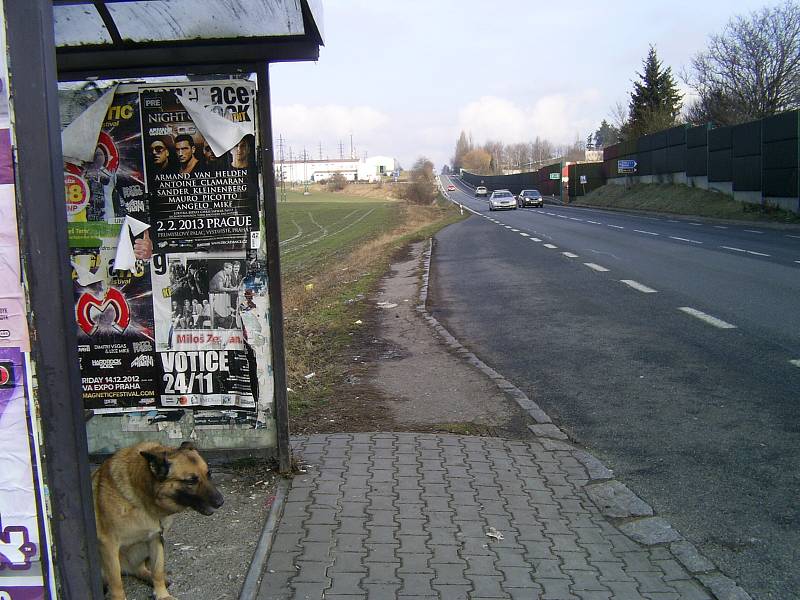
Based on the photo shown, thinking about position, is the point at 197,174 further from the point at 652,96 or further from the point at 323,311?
the point at 652,96

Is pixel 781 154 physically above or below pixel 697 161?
below

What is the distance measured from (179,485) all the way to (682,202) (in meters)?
47.2

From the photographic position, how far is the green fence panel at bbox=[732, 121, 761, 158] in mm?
37844

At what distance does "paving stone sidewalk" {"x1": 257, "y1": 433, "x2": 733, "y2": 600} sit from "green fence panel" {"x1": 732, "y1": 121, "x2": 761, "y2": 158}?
120ft

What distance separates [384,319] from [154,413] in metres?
7.89

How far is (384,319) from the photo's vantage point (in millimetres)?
12953

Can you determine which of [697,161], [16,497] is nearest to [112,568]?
[16,497]

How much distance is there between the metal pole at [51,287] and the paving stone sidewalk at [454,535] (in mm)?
1462

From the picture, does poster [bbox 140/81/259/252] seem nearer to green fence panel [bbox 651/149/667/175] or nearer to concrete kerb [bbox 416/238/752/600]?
concrete kerb [bbox 416/238/752/600]

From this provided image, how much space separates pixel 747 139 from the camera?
3922 cm

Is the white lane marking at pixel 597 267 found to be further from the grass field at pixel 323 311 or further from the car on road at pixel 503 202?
the car on road at pixel 503 202

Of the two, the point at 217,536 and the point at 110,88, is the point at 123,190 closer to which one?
the point at 110,88

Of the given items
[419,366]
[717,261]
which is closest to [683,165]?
[717,261]

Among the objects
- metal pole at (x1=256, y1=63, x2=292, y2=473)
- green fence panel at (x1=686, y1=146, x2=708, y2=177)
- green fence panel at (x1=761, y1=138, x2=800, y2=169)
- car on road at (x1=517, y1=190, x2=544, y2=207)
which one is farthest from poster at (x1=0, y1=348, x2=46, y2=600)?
car on road at (x1=517, y1=190, x2=544, y2=207)
